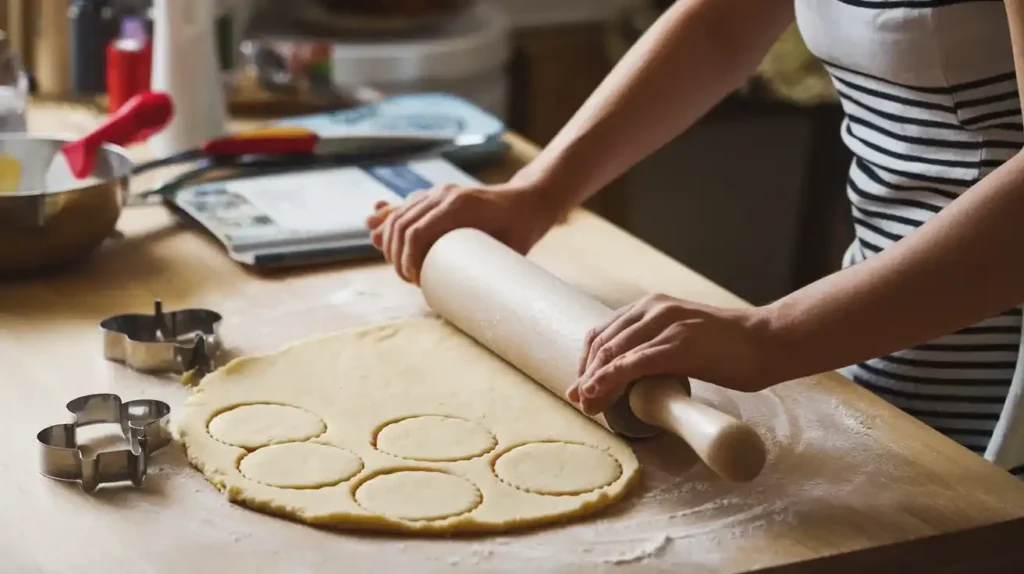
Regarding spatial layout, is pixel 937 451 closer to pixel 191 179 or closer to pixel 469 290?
pixel 469 290

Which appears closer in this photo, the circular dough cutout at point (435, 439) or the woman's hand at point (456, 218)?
the circular dough cutout at point (435, 439)

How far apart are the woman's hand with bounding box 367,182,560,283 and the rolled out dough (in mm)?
101

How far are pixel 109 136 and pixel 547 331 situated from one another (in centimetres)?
60

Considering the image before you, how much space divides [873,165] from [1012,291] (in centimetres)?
32

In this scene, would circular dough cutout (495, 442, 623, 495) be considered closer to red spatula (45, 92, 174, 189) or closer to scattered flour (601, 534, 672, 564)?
scattered flour (601, 534, 672, 564)

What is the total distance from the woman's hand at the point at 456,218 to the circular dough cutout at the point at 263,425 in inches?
9.7

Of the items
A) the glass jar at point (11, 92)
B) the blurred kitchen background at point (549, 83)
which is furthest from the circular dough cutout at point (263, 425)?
the blurred kitchen background at point (549, 83)

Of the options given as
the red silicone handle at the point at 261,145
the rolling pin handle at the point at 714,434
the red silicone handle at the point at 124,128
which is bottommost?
the rolling pin handle at the point at 714,434

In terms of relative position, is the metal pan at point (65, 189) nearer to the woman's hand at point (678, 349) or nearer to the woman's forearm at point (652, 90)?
the woman's forearm at point (652, 90)

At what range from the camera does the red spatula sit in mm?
1407

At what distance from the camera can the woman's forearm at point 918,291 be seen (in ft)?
3.02

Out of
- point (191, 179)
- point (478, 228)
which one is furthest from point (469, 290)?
point (191, 179)

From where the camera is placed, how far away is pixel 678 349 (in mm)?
937

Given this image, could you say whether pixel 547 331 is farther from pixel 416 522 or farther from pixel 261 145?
pixel 261 145
